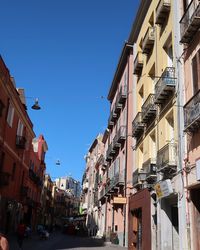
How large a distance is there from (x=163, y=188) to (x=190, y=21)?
6983 millimetres

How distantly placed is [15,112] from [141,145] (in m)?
15.4

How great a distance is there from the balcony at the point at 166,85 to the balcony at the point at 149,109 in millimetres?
1164

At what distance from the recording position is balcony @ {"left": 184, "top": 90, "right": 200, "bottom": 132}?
13.0 meters

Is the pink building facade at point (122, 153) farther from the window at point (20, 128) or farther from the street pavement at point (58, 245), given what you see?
the window at point (20, 128)

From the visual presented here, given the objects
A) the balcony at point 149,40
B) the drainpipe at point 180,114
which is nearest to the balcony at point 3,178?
the balcony at point 149,40

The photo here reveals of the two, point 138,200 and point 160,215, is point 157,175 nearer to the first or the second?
point 160,215

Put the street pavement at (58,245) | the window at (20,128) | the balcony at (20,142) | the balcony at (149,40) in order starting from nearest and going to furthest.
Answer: the balcony at (149,40) < the street pavement at (58,245) < the balcony at (20,142) < the window at (20,128)

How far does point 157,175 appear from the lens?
17953 mm

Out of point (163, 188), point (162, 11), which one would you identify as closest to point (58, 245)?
point (163, 188)

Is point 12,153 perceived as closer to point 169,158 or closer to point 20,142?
point 20,142

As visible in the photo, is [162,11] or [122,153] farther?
[122,153]

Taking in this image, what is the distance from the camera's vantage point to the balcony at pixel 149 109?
1903cm

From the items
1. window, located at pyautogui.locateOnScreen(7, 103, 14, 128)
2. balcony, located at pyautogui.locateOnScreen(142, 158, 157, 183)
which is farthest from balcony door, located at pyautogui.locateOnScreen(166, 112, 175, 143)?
window, located at pyautogui.locateOnScreen(7, 103, 14, 128)

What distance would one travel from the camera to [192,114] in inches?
532
